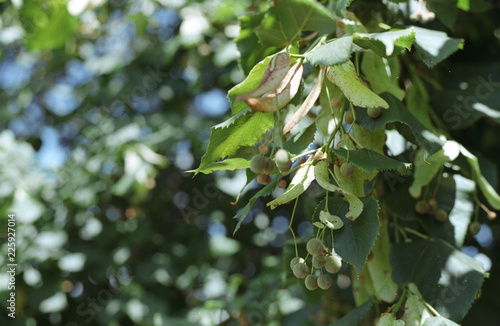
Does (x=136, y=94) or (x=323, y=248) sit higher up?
(x=323, y=248)

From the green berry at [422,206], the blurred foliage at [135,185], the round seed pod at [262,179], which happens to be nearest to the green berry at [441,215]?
the green berry at [422,206]

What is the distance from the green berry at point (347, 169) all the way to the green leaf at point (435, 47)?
0.77 ft

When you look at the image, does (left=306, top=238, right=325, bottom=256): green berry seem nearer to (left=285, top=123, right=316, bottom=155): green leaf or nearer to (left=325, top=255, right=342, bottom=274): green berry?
(left=325, top=255, right=342, bottom=274): green berry

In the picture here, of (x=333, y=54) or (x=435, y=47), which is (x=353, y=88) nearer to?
(x=333, y=54)

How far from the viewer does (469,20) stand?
143 centimetres

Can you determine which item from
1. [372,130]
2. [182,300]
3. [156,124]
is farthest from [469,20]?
[182,300]

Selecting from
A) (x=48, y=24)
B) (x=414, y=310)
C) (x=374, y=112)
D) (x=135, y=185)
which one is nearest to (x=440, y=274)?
(x=414, y=310)

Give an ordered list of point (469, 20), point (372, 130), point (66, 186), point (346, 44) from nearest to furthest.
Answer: point (346, 44)
point (372, 130)
point (469, 20)
point (66, 186)

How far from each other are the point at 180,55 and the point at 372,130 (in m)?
1.70

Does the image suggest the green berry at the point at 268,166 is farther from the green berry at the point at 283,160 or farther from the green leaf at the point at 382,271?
the green leaf at the point at 382,271

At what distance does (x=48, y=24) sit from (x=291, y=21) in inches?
50.3

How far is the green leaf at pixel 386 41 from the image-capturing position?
0.66 metres

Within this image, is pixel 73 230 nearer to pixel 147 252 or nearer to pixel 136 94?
pixel 147 252

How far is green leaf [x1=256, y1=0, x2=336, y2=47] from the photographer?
2.35 feet
